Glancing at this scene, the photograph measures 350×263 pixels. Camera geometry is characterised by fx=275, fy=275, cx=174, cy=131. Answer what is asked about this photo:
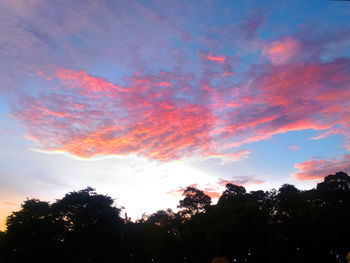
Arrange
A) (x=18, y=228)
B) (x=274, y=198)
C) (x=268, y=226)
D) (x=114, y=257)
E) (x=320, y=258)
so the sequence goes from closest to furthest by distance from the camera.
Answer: (x=268, y=226), (x=18, y=228), (x=320, y=258), (x=114, y=257), (x=274, y=198)

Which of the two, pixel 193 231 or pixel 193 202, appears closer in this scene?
pixel 193 231

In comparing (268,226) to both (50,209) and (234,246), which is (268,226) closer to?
(234,246)

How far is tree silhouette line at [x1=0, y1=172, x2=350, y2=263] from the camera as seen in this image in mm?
37812

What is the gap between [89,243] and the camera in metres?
47.2

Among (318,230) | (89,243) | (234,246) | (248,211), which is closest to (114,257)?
(89,243)

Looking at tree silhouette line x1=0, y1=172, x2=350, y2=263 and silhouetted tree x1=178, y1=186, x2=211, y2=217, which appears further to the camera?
silhouetted tree x1=178, y1=186, x2=211, y2=217

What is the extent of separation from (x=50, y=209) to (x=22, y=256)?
32.2ft

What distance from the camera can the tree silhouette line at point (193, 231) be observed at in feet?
124

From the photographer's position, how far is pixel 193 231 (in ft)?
146

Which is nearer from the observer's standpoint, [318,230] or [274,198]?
[318,230]

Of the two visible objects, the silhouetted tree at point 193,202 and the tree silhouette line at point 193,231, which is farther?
the silhouetted tree at point 193,202

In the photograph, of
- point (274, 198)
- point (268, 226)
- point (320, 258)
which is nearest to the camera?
point (268, 226)

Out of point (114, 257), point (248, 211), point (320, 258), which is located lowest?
point (320, 258)

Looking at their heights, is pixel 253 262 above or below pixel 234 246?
below
